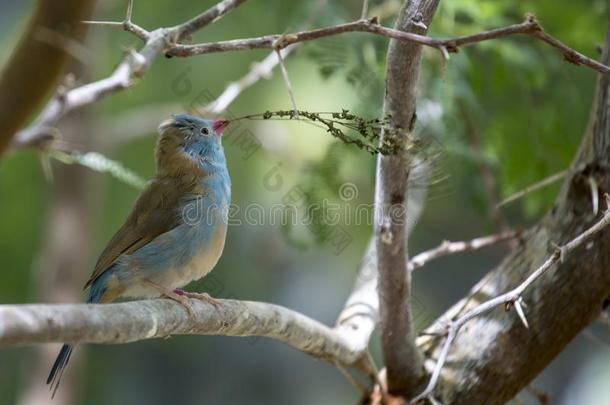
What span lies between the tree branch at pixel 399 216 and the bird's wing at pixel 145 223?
1068 millimetres

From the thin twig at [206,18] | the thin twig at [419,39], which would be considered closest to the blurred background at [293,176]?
the thin twig at [419,39]

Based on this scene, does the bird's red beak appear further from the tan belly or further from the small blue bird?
the tan belly

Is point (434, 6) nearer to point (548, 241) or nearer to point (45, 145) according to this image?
point (548, 241)

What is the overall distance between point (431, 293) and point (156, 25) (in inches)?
150

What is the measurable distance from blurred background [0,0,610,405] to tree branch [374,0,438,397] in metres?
0.27

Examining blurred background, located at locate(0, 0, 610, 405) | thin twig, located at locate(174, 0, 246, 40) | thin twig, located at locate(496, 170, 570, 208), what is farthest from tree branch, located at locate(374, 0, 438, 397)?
thin twig, located at locate(174, 0, 246, 40)

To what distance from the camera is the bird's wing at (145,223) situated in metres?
3.93

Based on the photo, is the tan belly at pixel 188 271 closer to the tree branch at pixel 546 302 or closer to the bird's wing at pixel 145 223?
the bird's wing at pixel 145 223

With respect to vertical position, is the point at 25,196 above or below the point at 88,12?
above

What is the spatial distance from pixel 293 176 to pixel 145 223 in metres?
3.27

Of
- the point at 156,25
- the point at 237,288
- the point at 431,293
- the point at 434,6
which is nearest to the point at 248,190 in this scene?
the point at 237,288

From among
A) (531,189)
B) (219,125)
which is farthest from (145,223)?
(531,189)

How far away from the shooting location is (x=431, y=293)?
8961 mm

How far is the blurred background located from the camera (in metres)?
5.12
